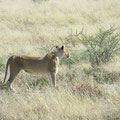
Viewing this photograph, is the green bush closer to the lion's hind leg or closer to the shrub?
the shrub

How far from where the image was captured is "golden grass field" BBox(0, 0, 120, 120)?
17.6 ft

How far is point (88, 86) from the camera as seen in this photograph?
6777mm

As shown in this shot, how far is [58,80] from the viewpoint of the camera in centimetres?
787

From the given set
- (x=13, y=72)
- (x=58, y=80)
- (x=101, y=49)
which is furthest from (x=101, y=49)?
(x=13, y=72)

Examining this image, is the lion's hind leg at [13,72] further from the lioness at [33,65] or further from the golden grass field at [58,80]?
the golden grass field at [58,80]

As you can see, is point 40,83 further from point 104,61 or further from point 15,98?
point 104,61

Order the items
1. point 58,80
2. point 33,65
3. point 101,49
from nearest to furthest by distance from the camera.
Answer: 1. point 33,65
2. point 58,80
3. point 101,49

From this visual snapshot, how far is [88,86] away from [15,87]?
1.70 m

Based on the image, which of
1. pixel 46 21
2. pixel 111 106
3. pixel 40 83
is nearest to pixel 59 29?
pixel 46 21

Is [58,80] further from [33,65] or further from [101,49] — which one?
[101,49]

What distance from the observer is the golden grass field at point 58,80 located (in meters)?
5.38

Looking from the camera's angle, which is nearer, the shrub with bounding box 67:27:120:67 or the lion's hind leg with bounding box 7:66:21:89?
the lion's hind leg with bounding box 7:66:21:89

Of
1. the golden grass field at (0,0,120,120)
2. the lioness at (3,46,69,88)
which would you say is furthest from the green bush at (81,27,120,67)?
the lioness at (3,46,69,88)

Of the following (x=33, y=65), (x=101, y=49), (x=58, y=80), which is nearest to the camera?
(x=33, y=65)
